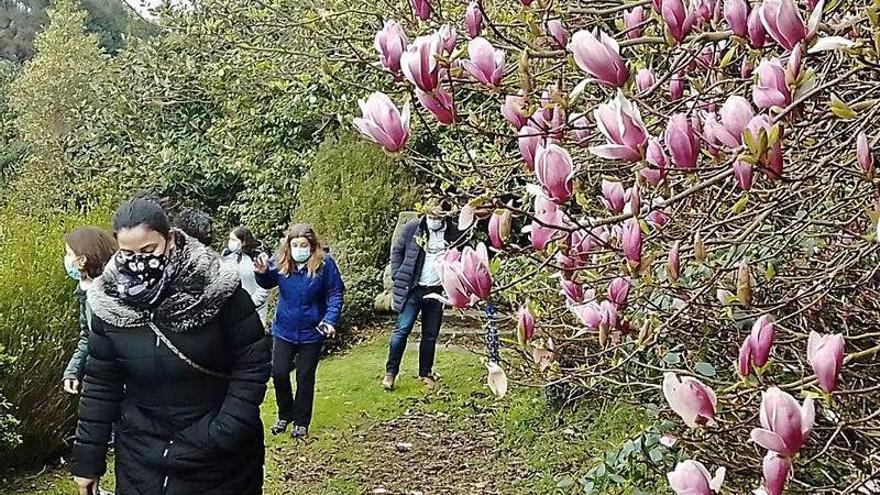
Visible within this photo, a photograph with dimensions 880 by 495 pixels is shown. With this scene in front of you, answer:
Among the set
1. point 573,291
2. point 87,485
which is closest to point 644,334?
point 573,291

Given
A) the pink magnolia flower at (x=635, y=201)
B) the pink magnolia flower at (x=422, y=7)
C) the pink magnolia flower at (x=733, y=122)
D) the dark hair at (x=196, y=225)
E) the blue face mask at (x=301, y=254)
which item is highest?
the pink magnolia flower at (x=422, y=7)

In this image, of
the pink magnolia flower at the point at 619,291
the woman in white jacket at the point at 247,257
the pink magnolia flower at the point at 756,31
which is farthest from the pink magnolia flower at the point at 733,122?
the woman in white jacket at the point at 247,257

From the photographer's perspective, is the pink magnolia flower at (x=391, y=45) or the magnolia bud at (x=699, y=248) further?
the pink magnolia flower at (x=391, y=45)

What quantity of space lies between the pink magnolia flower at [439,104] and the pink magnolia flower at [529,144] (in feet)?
0.49

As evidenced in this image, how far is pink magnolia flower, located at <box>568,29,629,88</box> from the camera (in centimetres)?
146

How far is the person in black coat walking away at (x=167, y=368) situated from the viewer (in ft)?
11.0

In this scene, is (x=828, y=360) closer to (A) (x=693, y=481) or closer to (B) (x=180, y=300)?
(A) (x=693, y=481)

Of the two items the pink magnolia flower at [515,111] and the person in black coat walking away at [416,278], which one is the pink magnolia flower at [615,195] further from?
the person in black coat walking away at [416,278]

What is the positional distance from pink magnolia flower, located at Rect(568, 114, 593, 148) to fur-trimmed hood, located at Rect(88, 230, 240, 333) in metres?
1.71

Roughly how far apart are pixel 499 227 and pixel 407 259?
232 inches

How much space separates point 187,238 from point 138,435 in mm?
679

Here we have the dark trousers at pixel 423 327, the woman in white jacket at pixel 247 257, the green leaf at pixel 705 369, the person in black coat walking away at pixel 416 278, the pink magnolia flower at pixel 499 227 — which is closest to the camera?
the pink magnolia flower at pixel 499 227

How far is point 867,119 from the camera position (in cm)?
154

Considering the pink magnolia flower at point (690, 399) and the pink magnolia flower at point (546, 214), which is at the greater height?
the pink magnolia flower at point (546, 214)
